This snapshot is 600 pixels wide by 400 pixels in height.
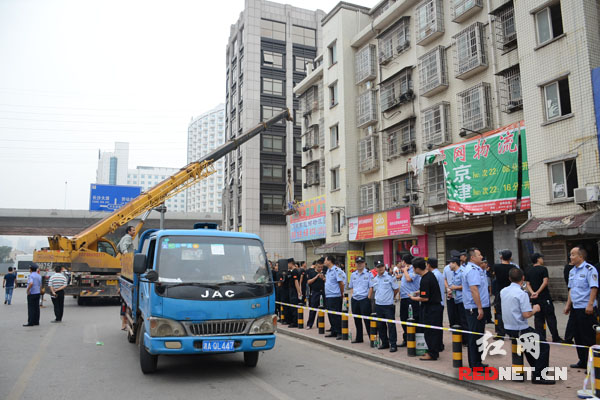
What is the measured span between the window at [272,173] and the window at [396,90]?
23.9 metres

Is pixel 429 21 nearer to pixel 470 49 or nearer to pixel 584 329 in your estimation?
pixel 470 49

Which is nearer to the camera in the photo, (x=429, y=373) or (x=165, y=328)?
(x=165, y=328)

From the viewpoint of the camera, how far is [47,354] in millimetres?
9016

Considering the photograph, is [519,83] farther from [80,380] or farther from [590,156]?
[80,380]

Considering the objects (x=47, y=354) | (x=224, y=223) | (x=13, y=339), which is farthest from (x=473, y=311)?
(x=224, y=223)

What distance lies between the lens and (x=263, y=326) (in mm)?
7250

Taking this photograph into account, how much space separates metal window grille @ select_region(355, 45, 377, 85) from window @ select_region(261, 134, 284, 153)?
2154cm

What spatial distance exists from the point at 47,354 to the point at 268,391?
5.15m

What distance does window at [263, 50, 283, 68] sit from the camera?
50.8 metres

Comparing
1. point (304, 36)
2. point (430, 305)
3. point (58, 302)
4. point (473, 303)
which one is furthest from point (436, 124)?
point (304, 36)

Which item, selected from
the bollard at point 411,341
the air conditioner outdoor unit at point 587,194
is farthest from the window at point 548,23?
the bollard at point 411,341

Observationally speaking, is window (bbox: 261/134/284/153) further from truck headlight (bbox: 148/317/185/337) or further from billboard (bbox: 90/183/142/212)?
truck headlight (bbox: 148/317/185/337)

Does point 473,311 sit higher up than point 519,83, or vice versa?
point 519,83

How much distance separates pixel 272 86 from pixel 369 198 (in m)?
27.2
